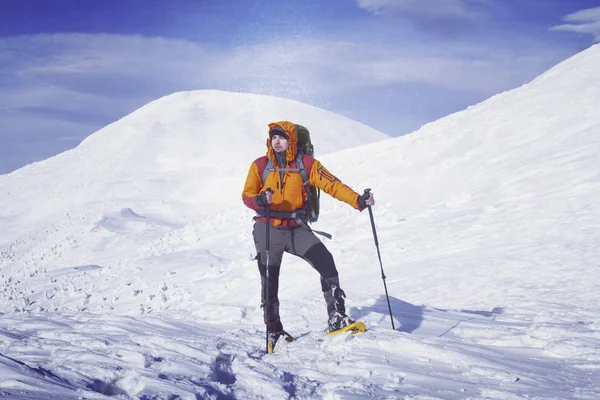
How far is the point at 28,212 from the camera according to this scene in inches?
1410

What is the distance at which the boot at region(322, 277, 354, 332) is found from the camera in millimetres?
5109

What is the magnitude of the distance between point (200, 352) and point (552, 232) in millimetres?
8451

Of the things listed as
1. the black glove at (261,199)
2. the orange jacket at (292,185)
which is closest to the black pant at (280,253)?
the orange jacket at (292,185)

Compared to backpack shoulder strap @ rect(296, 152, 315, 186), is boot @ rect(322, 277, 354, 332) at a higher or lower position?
lower

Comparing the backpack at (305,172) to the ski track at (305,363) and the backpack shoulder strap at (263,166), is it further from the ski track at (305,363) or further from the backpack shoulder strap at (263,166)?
the ski track at (305,363)

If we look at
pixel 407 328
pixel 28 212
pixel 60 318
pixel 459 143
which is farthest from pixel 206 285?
pixel 28 212

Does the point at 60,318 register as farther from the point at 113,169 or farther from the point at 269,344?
the point at 113,169

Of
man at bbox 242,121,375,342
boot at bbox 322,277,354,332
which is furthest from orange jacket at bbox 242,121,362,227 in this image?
boot at bbox 322,277,354,332

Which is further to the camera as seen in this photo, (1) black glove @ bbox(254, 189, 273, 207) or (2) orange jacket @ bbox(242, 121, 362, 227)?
(2) orange jacket @ bbox(242, 121, 362, 227)

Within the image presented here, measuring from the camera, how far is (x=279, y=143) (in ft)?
17.1

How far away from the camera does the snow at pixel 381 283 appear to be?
383 centimetres

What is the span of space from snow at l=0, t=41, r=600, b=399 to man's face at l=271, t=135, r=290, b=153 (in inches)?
78.9

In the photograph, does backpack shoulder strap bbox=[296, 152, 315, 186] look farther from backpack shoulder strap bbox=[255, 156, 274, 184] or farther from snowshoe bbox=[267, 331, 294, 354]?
snowshoe bbox=[267, 331, 294, 354]

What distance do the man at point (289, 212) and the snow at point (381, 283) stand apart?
407mm
